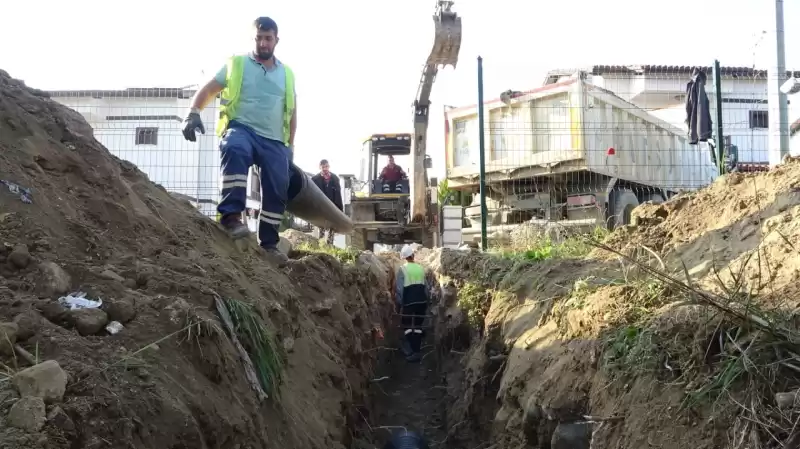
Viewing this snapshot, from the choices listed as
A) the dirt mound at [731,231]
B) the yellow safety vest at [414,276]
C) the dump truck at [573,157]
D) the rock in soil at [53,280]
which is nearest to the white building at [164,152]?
the yellow safety vest at [414,276]

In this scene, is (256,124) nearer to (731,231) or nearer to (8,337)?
(8,337)

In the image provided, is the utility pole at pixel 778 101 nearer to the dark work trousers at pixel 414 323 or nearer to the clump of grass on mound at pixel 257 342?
the dark work trousers at pixel 414 323

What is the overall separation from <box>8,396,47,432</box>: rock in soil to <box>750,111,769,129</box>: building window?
1075 centimetres

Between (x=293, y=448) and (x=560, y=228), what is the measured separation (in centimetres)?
678


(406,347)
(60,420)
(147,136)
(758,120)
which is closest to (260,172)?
(60,420)

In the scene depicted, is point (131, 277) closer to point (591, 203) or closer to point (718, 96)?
point (718, 96)

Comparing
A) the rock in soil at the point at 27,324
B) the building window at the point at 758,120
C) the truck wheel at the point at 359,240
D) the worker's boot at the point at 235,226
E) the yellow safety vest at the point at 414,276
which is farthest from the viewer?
the truck wheel at the point at 359,240

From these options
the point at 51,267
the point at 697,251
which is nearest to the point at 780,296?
the point at 697,251

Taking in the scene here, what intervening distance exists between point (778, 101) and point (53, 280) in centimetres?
910

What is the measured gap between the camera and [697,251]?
412 cm

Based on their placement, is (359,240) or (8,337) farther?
(359,240)

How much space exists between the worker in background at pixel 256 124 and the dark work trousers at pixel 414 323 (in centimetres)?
445

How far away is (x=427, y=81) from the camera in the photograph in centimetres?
1141

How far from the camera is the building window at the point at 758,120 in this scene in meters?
10.6
